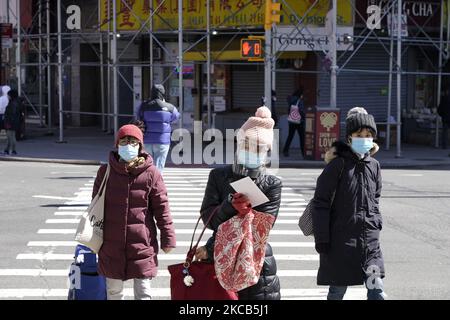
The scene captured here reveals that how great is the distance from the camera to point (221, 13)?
2505 cm

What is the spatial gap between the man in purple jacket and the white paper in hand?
7274 mm

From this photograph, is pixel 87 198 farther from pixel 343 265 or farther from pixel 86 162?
pixel 343 265

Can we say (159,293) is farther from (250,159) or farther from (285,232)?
(285,232)

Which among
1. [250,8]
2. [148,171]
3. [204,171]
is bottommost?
[204,171]

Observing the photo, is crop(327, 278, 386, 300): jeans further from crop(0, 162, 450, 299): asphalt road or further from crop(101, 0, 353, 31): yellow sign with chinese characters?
crop(101, 0, 353, 31): yellow sign with chinese characters

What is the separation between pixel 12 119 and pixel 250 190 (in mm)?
18166

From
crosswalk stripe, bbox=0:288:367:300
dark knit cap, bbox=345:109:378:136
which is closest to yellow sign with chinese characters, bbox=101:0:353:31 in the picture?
crosswalk stripe, bbox=0:288:367:300

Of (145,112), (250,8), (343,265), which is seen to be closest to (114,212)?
(343,265)

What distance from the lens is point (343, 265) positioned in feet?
21.6

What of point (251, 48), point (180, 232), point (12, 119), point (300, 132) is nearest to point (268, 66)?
point (251, 48)

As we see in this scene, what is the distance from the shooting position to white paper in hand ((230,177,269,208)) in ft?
19.0

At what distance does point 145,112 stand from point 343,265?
709 cm

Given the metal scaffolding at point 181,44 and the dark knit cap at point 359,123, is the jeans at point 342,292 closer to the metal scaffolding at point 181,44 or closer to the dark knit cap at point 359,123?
the dark knit cap at point 359,123

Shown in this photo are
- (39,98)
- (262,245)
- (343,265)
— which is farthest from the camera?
(39,98)
